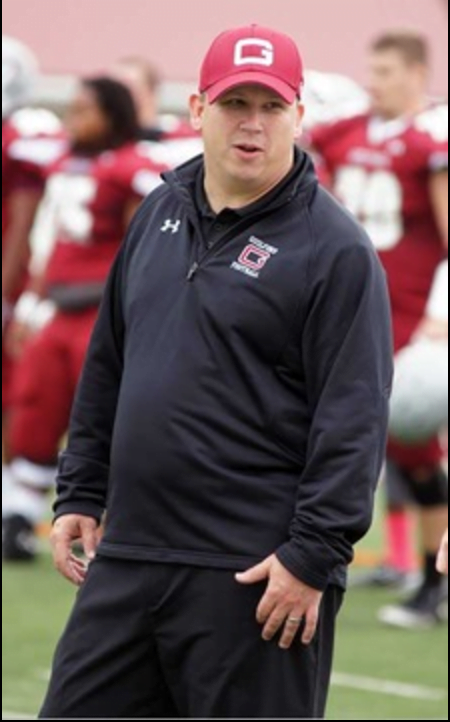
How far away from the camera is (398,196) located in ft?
28.4

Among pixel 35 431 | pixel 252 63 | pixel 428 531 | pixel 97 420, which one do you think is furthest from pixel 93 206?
pixel 252 63

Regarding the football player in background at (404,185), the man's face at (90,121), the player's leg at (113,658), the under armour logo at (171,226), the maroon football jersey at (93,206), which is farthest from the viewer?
the man's face at (90,121)

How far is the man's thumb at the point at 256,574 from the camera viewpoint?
3896 millimetres

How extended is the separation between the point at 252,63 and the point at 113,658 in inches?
44.7

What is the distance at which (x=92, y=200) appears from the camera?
9.28m

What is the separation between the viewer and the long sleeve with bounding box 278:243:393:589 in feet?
12.7

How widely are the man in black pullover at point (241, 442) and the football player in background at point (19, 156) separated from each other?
5727 millimetres

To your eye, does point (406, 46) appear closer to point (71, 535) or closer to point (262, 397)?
point (71, 535)

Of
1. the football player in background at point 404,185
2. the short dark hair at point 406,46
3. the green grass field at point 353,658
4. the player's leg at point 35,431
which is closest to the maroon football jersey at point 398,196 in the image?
the football player in background at point 404,185

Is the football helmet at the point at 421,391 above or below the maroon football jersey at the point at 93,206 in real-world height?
below

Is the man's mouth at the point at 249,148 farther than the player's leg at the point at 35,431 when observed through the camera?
No

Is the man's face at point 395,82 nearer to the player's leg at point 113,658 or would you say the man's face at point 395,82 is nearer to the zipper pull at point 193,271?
the zipper pull at point 193,271

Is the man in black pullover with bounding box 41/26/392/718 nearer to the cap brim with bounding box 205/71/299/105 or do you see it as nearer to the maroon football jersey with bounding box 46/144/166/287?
the cap brim with bounding box 205/71/299/105

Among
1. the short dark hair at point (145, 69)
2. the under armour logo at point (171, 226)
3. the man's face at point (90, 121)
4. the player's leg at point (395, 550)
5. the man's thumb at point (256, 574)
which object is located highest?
the short dark hair at point (145, 69)
